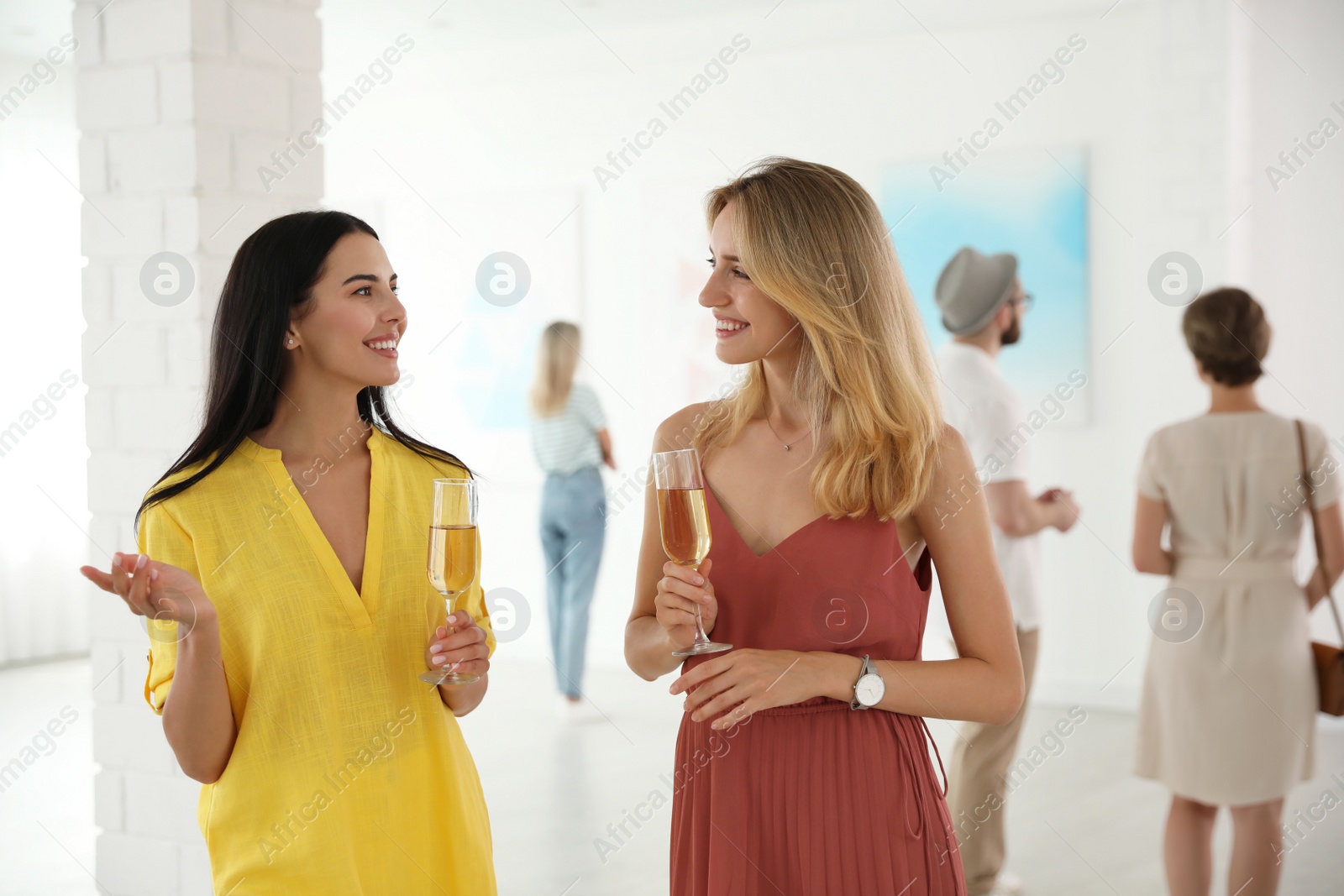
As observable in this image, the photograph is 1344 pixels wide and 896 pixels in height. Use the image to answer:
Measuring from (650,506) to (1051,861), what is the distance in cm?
273

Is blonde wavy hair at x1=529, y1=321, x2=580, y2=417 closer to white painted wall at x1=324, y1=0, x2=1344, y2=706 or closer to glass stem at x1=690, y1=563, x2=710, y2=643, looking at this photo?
white painted wall at x1=324, y1=0, x2=1344, y2=706

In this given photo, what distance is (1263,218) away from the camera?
17.3 ft

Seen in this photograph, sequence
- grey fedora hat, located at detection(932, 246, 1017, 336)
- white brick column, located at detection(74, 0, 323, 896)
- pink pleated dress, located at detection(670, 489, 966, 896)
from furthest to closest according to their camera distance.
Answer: grey fedora hat, located at detection(932, 246, 1017, 336)
white brick column, located at detection(74, 0, 323, 896)
pink pleated dress, located at detection(670, 489, 966, 896)

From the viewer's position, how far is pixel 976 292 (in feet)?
12.0

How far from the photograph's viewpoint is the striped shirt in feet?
19.4

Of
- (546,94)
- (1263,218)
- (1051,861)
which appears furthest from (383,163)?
(1051,861)

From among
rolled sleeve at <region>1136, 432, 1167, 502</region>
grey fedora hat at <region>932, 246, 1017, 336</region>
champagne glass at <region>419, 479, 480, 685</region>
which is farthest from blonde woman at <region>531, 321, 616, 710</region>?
champagne glass at <region>419, 479, 480, 685</region>

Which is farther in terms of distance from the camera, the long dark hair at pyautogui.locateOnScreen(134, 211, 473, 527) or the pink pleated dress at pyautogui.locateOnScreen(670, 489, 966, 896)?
the long dark hair at pyautogui.locateOnScreen(134, 211, 473, 527)

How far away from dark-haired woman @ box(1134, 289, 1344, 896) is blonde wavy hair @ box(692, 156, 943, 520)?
5.29ft

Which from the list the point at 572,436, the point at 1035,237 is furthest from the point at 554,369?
the point at 1035,237

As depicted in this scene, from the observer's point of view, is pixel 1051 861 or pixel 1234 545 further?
pixel 1051 861

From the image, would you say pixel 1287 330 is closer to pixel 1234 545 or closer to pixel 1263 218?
pixel 1263 218

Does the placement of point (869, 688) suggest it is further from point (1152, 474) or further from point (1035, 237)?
point (1035, 237)

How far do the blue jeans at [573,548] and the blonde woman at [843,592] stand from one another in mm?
4228
